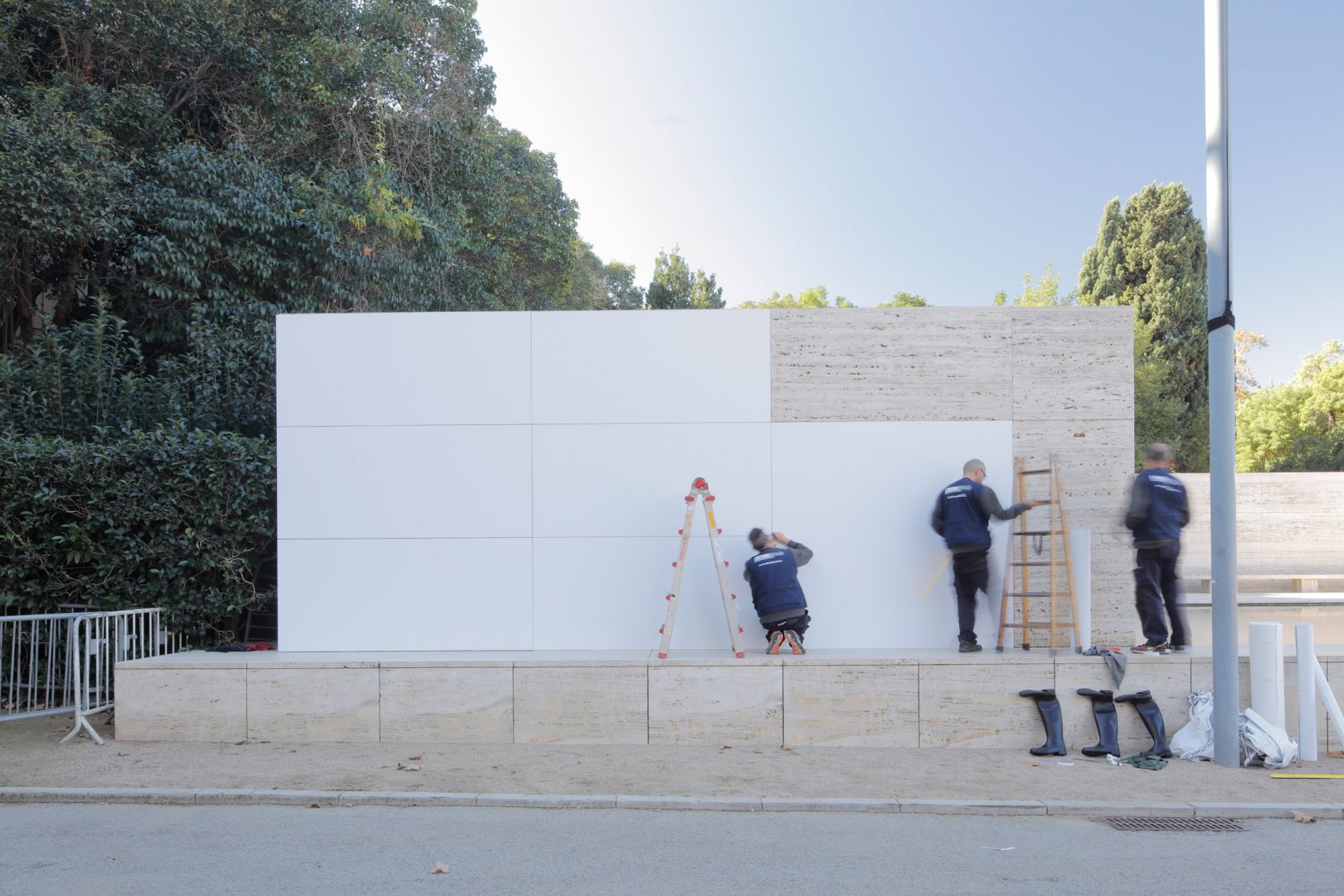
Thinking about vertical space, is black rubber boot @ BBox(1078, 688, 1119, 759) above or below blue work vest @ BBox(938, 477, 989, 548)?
below

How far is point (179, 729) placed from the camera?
28.0ft

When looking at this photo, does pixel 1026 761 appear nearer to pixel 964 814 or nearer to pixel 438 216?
pixel 964 814

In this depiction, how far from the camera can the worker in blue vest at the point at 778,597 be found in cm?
868

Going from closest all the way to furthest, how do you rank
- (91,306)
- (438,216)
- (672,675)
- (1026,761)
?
(1026,761)
(672,675)
(91,306)
(438,216)

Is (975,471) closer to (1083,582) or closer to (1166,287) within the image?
(1083,582)

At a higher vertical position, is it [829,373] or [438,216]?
[438,216]

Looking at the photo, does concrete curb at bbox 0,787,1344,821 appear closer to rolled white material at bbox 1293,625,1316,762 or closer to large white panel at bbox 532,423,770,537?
Answer: rolled white material at bbox 1293,625,1316,762

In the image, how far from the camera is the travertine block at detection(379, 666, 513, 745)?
842 centimetres

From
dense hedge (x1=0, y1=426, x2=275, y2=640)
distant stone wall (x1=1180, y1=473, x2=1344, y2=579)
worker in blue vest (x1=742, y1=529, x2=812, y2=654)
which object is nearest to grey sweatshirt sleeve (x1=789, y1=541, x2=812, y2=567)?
worker in blue vest (x1=742, y1=529, x2=812, y2=654)

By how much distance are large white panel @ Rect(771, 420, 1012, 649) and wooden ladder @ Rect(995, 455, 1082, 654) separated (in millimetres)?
146

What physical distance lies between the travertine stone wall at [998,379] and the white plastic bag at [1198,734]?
152cm

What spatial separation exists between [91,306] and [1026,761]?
49.5 feet

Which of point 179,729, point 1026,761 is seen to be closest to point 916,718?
point 1026,761

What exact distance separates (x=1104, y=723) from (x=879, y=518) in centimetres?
259
